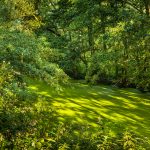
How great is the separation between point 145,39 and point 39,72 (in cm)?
622

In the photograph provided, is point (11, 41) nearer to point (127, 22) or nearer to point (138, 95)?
point (127, 22)

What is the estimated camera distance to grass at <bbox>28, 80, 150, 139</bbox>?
13.5 m

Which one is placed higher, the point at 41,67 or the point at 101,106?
the point at 41,67

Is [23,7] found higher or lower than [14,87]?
higher

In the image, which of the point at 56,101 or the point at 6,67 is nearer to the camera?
the point at 6,67

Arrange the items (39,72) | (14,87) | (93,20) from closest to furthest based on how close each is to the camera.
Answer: (14,87), (39,72), (93,20)

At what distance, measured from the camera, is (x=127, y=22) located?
1465 centimetres

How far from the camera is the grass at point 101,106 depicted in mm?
13484

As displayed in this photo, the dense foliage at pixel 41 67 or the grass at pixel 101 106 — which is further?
the grass at pixel 101 106

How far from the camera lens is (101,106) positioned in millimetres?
16344

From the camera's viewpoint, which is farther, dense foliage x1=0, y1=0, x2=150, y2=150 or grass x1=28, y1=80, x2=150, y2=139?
grass x1=28, y1=80, x2=150, y2=139

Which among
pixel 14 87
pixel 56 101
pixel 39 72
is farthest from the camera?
pixel 56 101

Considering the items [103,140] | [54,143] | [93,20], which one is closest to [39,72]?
[54,143]

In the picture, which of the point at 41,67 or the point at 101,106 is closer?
the point at 41,67
